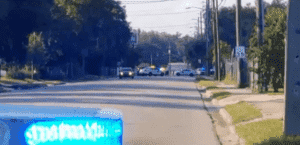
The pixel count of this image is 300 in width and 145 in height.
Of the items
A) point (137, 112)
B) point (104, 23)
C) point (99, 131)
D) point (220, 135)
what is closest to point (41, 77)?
point (104, 23)

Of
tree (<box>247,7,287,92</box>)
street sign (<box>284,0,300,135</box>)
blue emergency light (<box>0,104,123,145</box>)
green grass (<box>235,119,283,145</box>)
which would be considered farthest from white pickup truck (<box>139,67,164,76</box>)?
blue emergency light (<box>0,104,123,145</box>)

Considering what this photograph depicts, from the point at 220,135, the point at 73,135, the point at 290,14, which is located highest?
the point at 290,14

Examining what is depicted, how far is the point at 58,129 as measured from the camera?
334 centimetres

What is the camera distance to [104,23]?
71.4 meters

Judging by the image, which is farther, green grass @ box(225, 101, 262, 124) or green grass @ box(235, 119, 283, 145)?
green grass @ box(225, 101, 262, 124)

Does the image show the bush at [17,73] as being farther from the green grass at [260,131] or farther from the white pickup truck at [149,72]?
the green grass at [260,131]

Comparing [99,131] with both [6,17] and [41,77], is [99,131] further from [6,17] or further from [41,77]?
[41,77]

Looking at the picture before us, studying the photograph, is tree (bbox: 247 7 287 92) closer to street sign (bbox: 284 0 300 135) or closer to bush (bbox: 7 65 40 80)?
street sign (bbox: 284 0 300 135)

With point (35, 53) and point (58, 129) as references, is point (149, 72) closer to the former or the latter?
point (35, 53)

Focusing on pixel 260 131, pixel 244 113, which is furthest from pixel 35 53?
pixel 260 131

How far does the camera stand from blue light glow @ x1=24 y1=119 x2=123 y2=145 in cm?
331

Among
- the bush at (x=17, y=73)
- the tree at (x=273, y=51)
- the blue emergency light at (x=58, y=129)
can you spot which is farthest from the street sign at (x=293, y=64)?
the bush at (x=17, y=73)

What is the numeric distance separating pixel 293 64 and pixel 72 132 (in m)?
6.96

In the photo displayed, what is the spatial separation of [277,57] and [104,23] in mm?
49145
